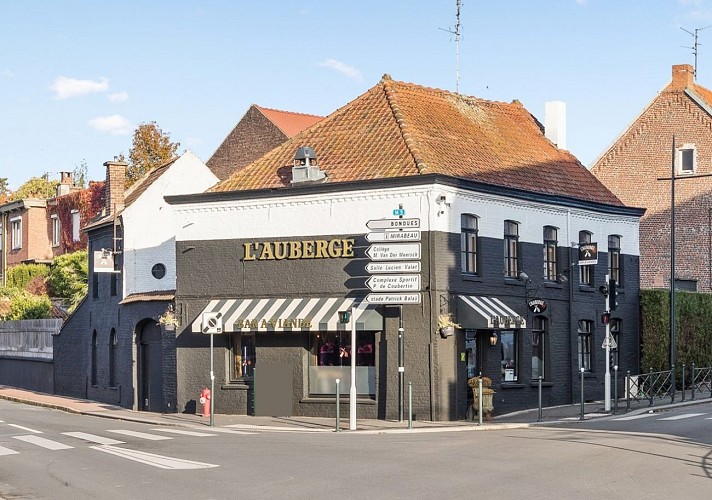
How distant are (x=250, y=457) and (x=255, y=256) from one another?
1274 cm

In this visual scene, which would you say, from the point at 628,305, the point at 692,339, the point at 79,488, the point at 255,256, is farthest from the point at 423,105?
the point at 79,488

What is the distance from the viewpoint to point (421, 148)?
105 ft

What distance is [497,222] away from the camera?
32.6 metres

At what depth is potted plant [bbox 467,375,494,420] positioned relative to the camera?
29.9 meters

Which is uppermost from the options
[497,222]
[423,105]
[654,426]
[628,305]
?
[423,105]

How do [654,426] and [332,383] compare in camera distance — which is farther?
[332,383]

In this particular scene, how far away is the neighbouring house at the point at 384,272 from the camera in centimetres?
3014

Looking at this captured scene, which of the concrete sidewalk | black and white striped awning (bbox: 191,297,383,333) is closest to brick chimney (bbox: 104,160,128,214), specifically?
the concrete sidewalk

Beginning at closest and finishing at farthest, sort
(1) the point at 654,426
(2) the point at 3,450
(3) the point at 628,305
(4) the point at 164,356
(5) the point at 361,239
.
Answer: (2) the point at 3,450, (1) the point at 654,426, (5) the point at 361,239, (4) the point at 164,356, (3) the point at 628,305

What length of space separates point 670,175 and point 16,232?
38829mm

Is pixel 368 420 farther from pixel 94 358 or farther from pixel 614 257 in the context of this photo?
pixel 94 358

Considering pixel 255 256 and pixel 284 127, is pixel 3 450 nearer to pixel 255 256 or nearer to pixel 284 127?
pixel 255 256

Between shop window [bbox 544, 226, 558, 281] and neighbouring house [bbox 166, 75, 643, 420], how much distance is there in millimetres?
57

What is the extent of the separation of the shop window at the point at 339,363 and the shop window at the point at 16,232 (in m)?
40.4
